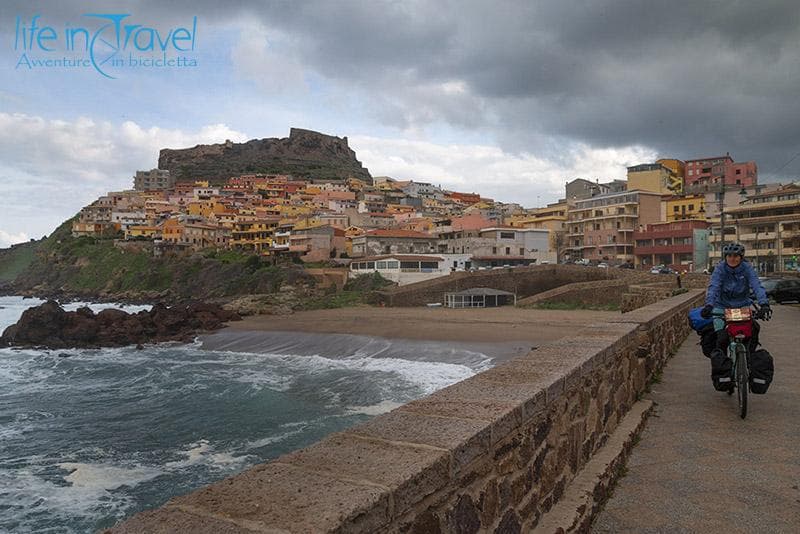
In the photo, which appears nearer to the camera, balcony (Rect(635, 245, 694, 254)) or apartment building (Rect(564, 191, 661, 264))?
balcony (Rect(635, 245, 694, 254))

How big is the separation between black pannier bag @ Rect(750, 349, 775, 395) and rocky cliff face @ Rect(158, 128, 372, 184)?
492 ft

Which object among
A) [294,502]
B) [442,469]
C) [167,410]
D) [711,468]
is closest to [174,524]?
[294,502]

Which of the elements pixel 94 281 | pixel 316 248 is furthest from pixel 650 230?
pixel 94 281

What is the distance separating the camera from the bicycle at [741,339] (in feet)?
17.2

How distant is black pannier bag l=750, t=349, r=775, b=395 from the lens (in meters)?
5.32

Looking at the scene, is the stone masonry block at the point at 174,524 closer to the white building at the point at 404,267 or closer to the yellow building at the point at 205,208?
the white building at the point at 404,267

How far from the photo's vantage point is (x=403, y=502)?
1895 mm

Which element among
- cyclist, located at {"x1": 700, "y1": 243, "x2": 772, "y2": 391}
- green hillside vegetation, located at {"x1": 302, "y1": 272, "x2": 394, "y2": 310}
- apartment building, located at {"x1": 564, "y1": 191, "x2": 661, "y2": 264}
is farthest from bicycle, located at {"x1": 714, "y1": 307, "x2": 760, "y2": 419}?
apartment building, located at {"x1": 564, "y1": 191, "x2": 661, "y2": 264}

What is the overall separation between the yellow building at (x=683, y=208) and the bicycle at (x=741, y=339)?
218 feet

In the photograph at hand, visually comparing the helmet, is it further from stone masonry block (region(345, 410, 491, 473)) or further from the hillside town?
the hillside town

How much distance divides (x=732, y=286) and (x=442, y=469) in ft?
15.8

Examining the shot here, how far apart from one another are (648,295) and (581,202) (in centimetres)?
5835

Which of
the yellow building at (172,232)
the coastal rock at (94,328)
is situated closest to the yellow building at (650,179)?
the coastal rock at (94,328)

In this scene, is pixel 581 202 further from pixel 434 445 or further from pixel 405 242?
pixel 434 445
